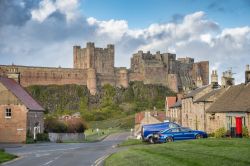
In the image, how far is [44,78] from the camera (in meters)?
146

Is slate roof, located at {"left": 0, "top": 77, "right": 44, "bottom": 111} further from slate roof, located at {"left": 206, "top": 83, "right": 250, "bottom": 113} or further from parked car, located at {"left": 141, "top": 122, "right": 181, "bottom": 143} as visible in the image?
slate roof, located at {"left": 206, "top": 83, "right": 250, "bottom": 113}

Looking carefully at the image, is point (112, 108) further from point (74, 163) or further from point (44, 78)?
point (74, 163)

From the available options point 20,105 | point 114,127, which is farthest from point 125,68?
point 20,105

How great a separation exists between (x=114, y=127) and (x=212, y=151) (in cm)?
9610

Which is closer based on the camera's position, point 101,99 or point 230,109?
point 230,109

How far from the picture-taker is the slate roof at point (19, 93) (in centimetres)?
5397

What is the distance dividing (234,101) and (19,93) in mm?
24991

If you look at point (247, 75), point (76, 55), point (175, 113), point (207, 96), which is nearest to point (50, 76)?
point (76, 55)

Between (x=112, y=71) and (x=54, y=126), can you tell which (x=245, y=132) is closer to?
(x=54, y=126)

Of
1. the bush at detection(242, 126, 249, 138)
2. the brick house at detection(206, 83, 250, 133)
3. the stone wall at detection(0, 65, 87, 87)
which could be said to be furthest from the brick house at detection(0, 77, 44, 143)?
the stone wall at detection(0, 65, 87, 87)

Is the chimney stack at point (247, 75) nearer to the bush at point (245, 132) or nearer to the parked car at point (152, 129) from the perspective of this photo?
the parked car at point (152, 129)

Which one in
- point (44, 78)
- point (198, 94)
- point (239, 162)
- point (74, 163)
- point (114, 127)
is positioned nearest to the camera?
point (239, 162)

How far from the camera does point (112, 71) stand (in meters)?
165

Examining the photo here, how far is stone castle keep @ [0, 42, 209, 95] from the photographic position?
147 metres
